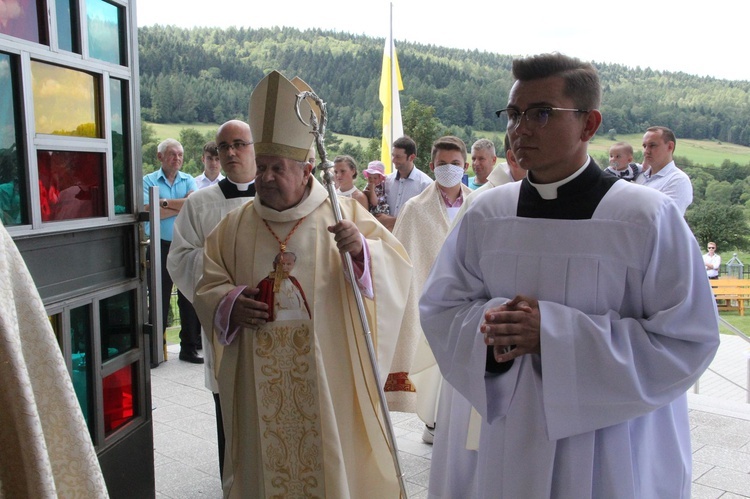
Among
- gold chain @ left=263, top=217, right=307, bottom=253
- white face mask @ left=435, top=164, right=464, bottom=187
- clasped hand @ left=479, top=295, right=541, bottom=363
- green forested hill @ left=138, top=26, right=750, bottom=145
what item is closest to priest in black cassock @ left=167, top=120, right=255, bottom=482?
gold chain @ left=263, top=217, right=307, bottom=253

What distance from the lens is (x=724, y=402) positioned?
551cm

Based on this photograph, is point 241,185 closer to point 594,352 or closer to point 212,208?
point 212,208

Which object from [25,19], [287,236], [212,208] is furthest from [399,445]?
[25,19]

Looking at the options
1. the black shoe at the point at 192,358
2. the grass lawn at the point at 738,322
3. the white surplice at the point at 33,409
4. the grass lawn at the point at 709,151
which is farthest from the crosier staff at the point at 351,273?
the grass lawn at the point at 709,151

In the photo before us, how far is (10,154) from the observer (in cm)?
249

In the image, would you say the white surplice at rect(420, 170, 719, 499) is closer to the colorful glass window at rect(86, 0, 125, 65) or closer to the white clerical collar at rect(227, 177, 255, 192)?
the colorful glass window at rect(86, 0, 125, 65)

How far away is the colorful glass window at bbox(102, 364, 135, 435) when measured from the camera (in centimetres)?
315

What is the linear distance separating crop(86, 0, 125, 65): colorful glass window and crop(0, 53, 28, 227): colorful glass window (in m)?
0.53

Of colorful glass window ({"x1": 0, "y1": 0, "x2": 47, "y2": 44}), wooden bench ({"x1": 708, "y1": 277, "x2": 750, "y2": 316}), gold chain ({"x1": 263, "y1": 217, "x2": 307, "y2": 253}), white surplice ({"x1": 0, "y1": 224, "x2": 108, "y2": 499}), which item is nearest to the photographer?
white surplice ({"x1": 0, "y1": 224, "x2": 108, "y2": 499})

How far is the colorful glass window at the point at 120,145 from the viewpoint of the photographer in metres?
3.13

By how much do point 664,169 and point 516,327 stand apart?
5.38 m

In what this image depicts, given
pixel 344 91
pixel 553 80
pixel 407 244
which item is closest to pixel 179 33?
pixel 344 91

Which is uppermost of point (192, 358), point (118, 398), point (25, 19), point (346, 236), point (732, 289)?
point (25, 19)

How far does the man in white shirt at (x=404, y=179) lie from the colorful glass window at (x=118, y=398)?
423 centimetres
